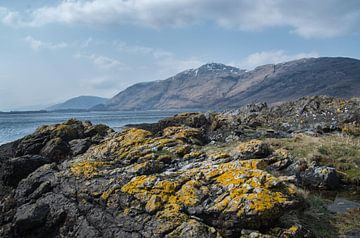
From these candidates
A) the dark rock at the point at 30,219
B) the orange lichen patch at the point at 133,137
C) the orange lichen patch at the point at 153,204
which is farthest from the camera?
the orange lichen patch at the point at 133,137

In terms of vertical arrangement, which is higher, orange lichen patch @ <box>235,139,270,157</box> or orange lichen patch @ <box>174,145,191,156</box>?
orange lichen patch @ <box>174,145,191,156</box>

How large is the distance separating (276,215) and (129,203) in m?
5.58

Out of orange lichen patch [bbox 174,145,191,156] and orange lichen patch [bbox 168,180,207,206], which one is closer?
orange lichen patch [bbox 168,180,207,206]

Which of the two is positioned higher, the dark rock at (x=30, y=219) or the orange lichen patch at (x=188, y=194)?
the orange lichen patch at (x=188, y=194)

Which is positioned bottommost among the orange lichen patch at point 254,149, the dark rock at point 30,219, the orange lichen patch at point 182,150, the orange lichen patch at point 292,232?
the dark rock at point 30,219

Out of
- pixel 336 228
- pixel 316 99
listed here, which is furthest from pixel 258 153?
pixel 316 99

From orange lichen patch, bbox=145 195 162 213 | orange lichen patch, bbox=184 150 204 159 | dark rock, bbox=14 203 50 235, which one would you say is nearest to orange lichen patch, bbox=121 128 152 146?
orange lichen patch, bbox=184 150 204 159

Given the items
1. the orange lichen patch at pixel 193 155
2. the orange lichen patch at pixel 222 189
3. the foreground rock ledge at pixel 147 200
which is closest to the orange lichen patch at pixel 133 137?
the foreground rock ledge at pixel 147 200

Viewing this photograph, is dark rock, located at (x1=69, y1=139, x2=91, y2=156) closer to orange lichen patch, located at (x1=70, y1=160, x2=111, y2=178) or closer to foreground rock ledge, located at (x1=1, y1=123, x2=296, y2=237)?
foreground rock ledge, located at (x1=1, y1=123, x2=296, y2=237)

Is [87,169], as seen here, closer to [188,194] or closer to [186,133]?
[188,194]

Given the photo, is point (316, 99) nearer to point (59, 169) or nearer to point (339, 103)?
point (339, 103)

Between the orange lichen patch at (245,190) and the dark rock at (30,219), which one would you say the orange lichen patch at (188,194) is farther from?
the dark rock at (30,219)

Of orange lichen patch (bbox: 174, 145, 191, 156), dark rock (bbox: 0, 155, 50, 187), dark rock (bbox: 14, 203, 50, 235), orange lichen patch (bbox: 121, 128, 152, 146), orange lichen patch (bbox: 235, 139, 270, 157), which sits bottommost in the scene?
dark rock (bbox: 14, 203, 50, 235)

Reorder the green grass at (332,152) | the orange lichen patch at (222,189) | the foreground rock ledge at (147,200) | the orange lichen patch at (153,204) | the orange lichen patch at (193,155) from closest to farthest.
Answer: the foreground rock ledge at (147,200) → the orange lichen patch at (222,189) → the orange lichen patch at (153,204) → the orange lichen patch at (193,155) → the green grass at (332,152)
